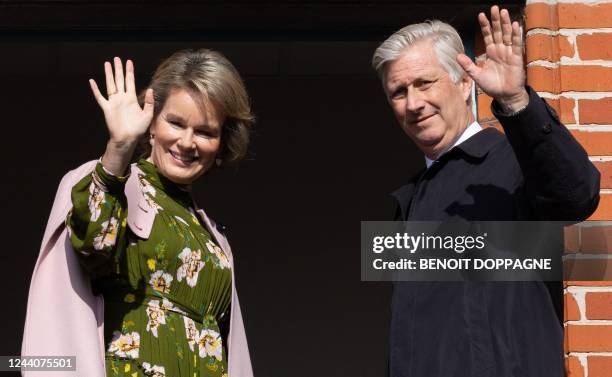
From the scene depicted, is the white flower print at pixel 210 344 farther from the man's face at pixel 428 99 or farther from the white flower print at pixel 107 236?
the man's face at pixel 428 99

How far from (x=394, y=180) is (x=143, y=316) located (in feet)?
13.5

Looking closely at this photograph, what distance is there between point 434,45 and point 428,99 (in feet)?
0.59

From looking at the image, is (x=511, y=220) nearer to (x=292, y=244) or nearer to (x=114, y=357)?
(x=114, y=357)

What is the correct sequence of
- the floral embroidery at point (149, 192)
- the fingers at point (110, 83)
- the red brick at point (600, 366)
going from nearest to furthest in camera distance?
the fingers at point (110, 83), the floral embroidery at point (149, 192), the red brick at point (600, 366)

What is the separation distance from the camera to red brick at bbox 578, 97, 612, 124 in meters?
3.52

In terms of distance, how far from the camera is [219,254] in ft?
Answer: 9.94

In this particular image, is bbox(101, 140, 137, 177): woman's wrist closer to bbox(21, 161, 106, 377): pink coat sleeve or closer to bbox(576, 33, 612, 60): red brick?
bbox(21, 161, 106, 377): pink coat sleeve

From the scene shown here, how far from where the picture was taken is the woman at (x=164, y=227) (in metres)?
2.59

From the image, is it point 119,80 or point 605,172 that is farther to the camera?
point 605,172

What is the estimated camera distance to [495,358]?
2.55 m

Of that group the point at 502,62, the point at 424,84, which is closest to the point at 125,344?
the point at 424,84

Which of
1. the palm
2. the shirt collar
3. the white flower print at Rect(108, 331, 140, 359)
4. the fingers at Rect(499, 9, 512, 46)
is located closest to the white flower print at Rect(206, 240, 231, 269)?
the white flower print at Rect(108, 331, 140, 359)

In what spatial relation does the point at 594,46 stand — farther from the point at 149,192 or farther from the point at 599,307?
the point at 149,192

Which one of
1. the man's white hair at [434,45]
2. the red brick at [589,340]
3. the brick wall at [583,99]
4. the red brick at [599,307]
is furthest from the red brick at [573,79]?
the red brick at [589,340]
